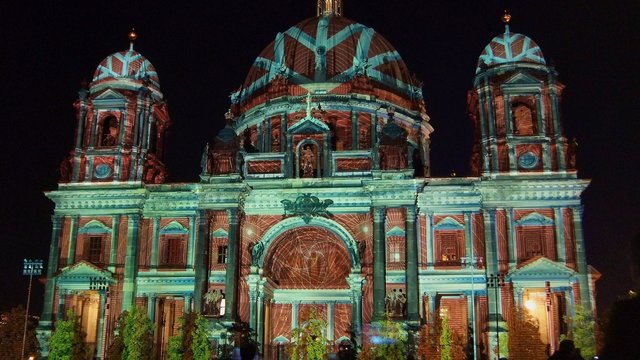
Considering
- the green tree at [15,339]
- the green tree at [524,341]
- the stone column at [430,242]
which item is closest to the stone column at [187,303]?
the green tree at [15,339]

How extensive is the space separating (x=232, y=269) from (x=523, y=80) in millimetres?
23073

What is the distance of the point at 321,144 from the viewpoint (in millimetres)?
47438

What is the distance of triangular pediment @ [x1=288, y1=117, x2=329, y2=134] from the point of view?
4772 centimetres

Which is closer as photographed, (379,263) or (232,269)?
(379,263)

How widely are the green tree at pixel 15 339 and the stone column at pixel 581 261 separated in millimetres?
34350

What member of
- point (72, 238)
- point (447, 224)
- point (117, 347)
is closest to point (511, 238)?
point (447, 224)

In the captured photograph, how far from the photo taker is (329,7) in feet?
217

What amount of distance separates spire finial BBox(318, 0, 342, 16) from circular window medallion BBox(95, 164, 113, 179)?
87.2ft

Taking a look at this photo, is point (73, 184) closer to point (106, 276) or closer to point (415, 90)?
point (106, 276)

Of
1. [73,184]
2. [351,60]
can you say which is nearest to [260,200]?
[73,184]

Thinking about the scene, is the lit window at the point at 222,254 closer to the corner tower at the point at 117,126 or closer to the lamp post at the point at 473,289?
the corner tower at the point at 117,126

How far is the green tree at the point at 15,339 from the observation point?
46438 millimetres

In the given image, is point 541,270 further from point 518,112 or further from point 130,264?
point 130,264

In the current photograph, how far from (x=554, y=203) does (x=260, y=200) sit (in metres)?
19.0
